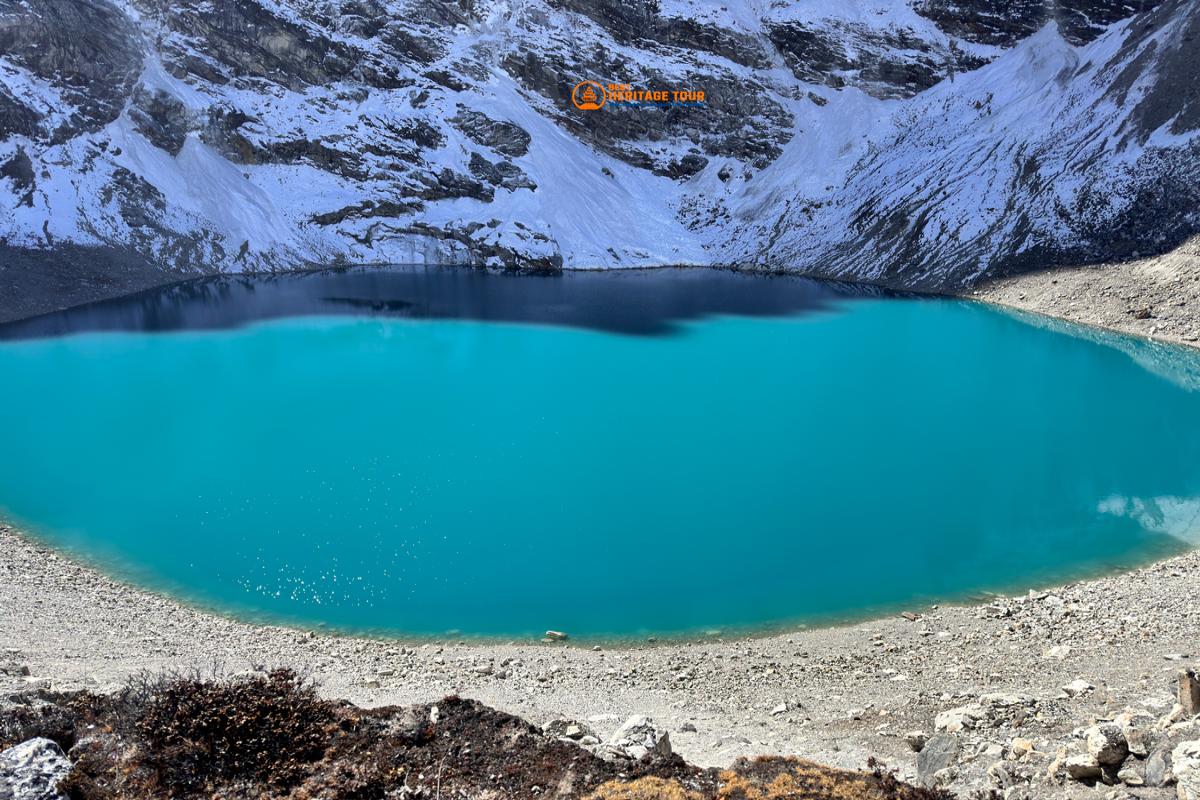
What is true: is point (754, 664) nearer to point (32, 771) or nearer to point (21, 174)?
point (32, 771)

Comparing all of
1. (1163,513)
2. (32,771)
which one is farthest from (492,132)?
(32,771)

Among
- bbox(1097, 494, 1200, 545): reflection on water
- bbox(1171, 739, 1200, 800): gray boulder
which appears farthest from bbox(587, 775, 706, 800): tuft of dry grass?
bbox(1097, 494, 1200, 545): reflection on water

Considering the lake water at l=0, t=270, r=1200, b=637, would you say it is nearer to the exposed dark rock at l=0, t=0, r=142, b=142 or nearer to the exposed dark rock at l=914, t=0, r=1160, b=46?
the exposed dark rock at l=0, t=0, r=142, b=142

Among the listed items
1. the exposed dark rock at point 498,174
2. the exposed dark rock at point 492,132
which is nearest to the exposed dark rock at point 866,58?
the exposed dark rock at point 492,132

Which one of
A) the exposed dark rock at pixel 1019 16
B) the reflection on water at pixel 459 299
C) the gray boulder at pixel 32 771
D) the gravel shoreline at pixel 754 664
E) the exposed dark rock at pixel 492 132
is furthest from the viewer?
the exposed dark rock at pixel 492 132

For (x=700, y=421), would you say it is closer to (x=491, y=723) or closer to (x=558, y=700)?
(x=558, y=700)

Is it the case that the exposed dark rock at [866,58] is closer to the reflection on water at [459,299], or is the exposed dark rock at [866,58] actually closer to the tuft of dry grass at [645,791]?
the reflection on water at [459,299]
